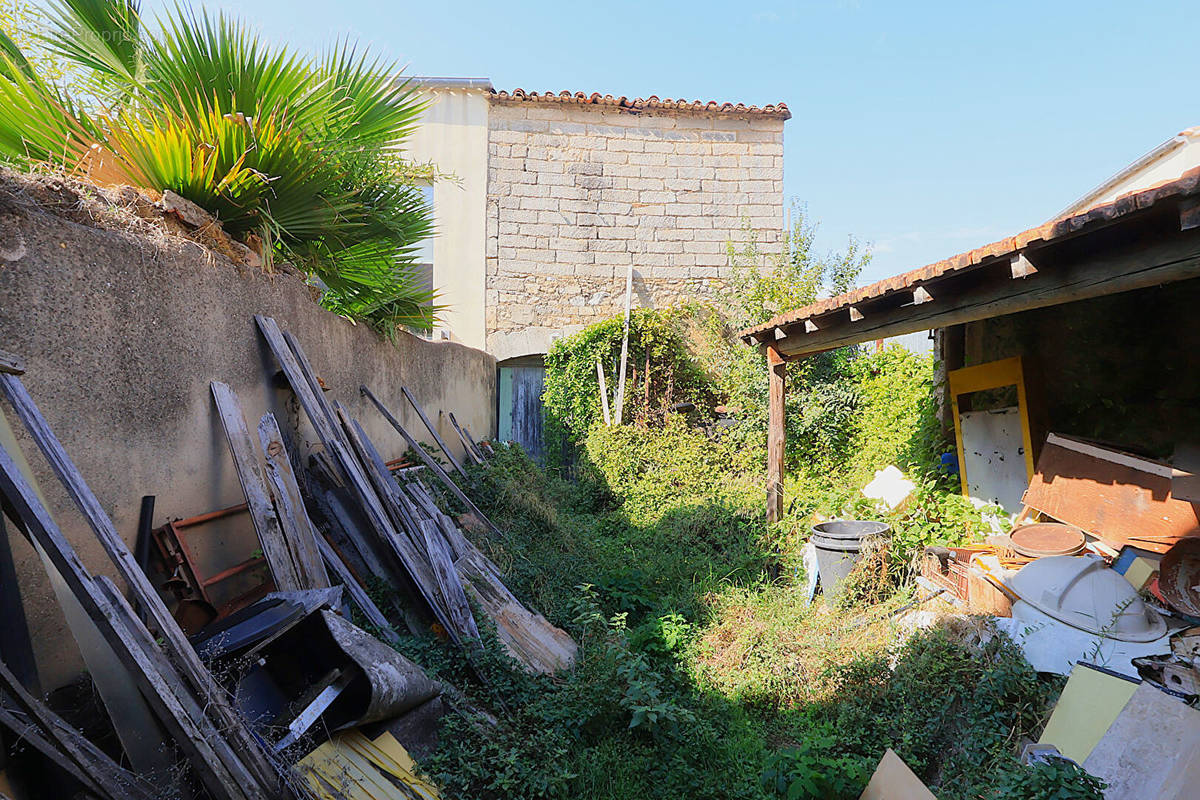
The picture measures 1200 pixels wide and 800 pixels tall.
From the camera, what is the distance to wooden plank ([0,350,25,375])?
5.85 ft

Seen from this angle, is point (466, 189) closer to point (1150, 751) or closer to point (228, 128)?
point (228, 128)

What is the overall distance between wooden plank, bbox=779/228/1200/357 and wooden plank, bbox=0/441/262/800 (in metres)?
4.04

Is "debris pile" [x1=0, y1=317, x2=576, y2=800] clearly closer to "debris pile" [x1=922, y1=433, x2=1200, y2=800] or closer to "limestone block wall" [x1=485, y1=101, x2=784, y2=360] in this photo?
"debris pile" [x1=922, y1=433, x2=1200, y2=800]

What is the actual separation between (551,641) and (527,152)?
8.83m

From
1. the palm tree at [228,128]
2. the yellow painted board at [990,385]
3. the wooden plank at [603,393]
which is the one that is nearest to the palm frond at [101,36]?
the palm tree at [228,128]

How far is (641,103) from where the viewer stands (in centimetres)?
1033

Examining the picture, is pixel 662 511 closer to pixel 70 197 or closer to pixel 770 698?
pixel 770 698

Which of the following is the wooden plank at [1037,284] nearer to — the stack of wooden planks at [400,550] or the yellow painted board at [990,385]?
the yellow painted board at [990,385]

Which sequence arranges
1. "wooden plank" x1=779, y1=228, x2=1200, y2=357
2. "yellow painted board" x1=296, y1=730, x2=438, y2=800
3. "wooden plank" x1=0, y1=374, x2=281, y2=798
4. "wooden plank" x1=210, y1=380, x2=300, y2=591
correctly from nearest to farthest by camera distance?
1. "wooden plank" x1=0, y1=374, x2=281, y2=798
2. "yellow painted board" x1=296, y1=730, x2=438, y2=800
3. "wooden plank" x1=779, y1=228, x2=1200, y2=357
4. "wooden plank" x1=210, y1=380, x2=300, y2=591

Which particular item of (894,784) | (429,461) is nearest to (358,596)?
(894,784)

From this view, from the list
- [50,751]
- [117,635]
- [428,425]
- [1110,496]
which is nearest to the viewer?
[50,751]

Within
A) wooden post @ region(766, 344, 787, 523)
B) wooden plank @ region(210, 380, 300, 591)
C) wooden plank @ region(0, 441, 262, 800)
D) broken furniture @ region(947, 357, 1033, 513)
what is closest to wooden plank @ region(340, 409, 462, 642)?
wooden plank @ region(210, 380, 300, 591)

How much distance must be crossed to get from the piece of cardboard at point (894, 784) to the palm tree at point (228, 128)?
3.91m

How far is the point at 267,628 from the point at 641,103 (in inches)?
402
